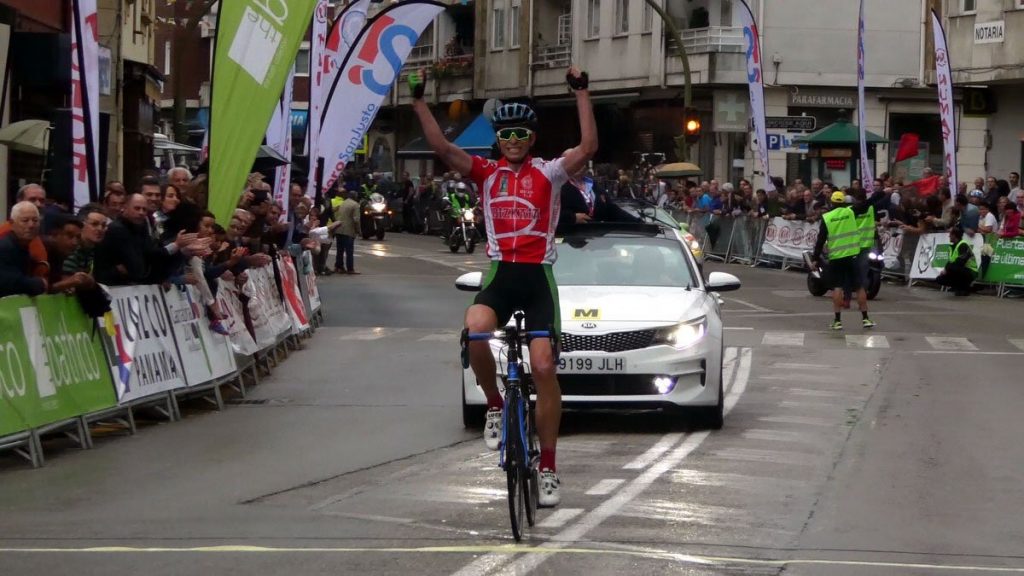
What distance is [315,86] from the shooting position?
83.3 ft

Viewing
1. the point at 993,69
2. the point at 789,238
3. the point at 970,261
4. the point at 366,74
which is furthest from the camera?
the point at 993,69

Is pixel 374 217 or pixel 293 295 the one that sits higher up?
pixel 293 295

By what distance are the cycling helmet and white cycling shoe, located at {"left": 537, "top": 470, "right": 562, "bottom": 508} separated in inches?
67.9

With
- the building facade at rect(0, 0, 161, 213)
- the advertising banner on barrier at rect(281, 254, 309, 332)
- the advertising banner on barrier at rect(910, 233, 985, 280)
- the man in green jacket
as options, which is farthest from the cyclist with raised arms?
the man in green jacket

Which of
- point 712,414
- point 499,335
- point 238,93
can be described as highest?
point 238,93

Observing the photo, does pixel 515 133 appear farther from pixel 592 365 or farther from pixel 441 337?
pixel 441 337

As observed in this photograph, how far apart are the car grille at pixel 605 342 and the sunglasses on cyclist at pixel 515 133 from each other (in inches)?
156

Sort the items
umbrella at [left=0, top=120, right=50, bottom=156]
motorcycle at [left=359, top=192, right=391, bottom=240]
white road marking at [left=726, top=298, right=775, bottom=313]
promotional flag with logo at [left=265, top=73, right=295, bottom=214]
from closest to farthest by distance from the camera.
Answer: umbrella at [left=0, top=120, right=50, bottom=156] → promotional flag with logo at [left=265, top=73, right=295, bottom=214] → white road marking at [left=726, top=298, right=775, bottom=313] → motorcycle at [left=359, top=192, right=391, bottom=240]

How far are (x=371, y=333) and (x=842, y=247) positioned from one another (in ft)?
20.4

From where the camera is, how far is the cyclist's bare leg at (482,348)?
8695 millimetres

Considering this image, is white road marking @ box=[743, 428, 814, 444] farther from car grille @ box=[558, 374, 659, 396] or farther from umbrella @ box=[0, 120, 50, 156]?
umbrella @ box=[0, 120, 50, 156]

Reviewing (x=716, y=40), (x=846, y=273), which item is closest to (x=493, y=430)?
(x=846, y=273)

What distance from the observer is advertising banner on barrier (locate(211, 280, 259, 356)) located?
1616cm

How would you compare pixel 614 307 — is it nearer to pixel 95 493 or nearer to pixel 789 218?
pixel 95 493
